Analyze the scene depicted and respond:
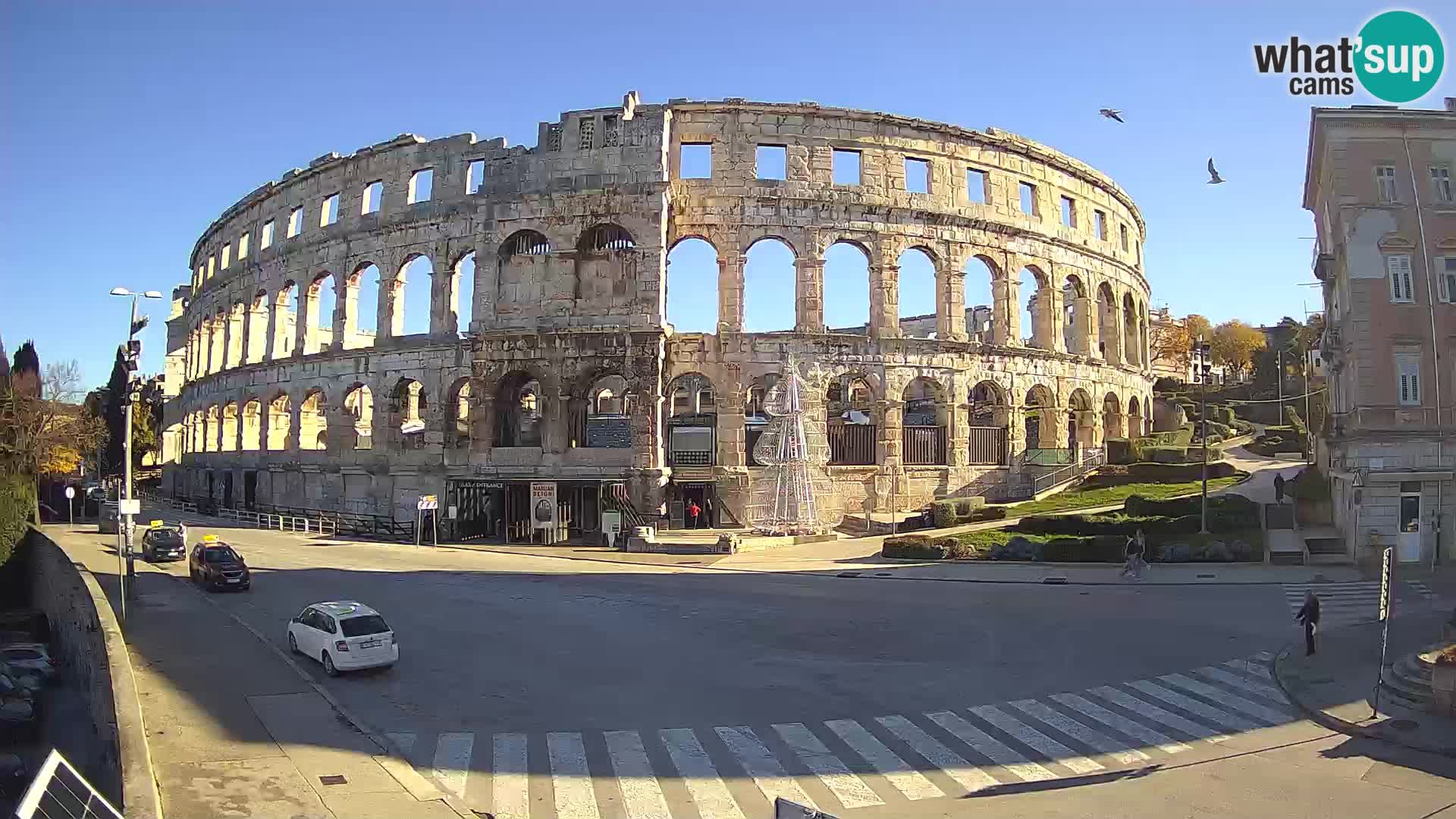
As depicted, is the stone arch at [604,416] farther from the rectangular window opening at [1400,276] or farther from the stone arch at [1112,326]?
the rectangular window opening at [1400,276]

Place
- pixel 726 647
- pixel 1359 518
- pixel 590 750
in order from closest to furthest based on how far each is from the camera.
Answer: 1. pixel 590 750
2. pixel 726 647
3. pixel 1359 518

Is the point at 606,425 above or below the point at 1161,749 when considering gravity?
above

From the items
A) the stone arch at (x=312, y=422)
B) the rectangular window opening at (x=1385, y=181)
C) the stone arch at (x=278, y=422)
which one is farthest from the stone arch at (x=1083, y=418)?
the stone arch at (x=278, y=422)

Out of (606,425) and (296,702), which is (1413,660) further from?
(606,425)

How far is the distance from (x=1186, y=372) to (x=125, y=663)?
91.0 metres

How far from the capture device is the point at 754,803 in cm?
1115

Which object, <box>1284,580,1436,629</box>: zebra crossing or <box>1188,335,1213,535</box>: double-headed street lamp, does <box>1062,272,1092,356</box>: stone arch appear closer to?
<box>1188,335,1213,535</box>: double-headed street lamp

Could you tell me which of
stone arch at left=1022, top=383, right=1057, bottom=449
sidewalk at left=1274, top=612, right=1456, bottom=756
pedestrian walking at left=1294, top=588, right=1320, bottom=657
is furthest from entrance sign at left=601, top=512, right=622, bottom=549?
pedestrian walking at left=1294, top=588, right=1320, bottom=657

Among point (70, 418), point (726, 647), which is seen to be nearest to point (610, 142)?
point (726, 647)

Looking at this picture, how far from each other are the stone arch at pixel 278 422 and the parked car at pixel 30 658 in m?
22.3

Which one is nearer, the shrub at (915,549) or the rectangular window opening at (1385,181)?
the rectangular window opening at (1385,181)

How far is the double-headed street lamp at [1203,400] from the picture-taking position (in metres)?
33.0

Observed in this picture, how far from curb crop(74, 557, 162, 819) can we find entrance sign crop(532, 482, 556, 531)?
24.4 m

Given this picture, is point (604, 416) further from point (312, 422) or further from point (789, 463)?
point (789, 463)
